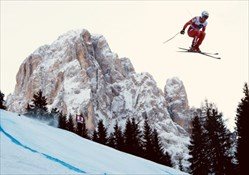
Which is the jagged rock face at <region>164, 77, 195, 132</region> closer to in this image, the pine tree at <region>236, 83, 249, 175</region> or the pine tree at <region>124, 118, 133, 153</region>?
the pine tree at <region>124, 118, 133, 153</region>

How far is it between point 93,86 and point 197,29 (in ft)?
421

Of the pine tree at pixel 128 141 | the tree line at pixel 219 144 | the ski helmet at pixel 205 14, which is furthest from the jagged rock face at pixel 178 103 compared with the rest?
the ski helmet at pixel 205 14

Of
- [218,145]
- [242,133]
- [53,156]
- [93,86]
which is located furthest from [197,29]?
[93,86]

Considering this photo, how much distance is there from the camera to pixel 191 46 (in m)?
13.2

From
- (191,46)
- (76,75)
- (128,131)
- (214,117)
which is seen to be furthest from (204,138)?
(76,75)

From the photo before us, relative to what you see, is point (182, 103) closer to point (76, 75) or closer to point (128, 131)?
point (76, 75)

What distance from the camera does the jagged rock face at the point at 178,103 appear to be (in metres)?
163

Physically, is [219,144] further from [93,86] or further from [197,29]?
[93,86]

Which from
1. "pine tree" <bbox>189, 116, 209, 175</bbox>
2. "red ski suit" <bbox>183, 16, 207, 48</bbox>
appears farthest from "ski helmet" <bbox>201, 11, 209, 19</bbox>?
"pine tree" <bbox>189, 116, 209, 175</bbox>

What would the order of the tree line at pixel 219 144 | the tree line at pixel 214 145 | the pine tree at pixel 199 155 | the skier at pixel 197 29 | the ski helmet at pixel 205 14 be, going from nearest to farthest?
1. the ski helmet at pixel 205 14
2. the skier at pixel 197 29
3. the tree line at pixel 219 144
4. the tree line at pixel 214 145
5. the pine tree at pixel 199 155

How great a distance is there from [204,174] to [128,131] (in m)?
10.9

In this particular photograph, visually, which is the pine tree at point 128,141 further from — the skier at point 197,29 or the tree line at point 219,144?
the skier at point 197,29

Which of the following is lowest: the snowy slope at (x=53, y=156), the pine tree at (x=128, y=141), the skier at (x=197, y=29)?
the snowy slope at (x=53, y=156)

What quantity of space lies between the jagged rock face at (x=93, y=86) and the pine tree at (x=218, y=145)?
9482 cm
